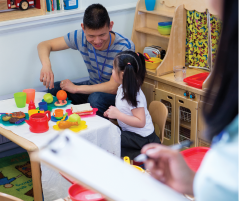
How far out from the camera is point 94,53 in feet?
7.86

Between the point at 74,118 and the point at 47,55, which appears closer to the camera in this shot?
the point at 74,118

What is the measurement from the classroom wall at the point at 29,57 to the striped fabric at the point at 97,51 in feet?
0.75

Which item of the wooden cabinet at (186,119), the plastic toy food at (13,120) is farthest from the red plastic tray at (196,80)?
the plastic toy food at (13,120)

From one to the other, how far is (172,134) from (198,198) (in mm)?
2107

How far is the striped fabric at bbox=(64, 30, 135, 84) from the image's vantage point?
2332mm

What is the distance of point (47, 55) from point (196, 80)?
3.40ft

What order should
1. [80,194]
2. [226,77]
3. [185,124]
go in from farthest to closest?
[185,124], [80,194], [226,77]

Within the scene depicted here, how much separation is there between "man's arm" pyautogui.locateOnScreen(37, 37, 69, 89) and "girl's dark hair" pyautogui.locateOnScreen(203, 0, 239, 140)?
1.79 metres

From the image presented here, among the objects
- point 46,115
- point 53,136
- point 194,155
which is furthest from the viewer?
point 46,115

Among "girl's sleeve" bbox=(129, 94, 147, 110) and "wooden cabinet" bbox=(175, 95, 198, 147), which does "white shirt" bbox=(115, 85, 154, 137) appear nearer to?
"girl's sleeve" bbox=(129, 94, 147, 110)

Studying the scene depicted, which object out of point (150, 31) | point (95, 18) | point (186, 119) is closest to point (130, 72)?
point (95, 18)

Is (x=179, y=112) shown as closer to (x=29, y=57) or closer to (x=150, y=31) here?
(x=150, y=31)

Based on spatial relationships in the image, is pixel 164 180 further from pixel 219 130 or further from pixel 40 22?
pixel 40 22

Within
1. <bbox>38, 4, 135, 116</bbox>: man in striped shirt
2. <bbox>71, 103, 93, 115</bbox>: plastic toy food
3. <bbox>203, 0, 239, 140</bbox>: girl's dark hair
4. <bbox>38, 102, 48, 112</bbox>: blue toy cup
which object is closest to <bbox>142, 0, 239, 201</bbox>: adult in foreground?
<bbox>203, 0, 239, 140</bbox>: girl's dark hair
